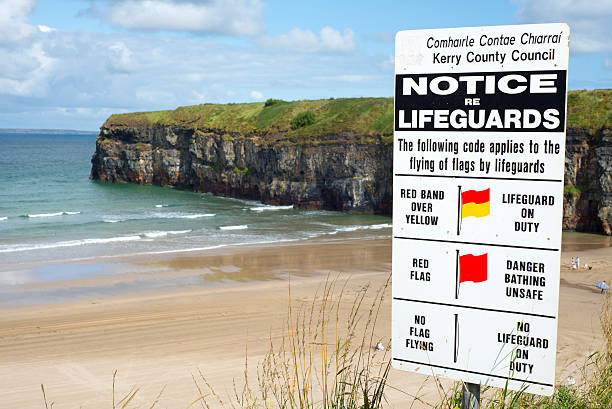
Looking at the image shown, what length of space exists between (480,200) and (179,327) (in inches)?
519

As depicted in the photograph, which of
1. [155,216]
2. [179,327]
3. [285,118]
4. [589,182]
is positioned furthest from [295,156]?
[179,327]

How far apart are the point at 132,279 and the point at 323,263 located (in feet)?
26.3

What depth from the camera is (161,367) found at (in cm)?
1158

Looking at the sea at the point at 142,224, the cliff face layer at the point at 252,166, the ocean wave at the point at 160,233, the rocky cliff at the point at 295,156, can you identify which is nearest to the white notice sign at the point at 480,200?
the sea at the point at 142,224

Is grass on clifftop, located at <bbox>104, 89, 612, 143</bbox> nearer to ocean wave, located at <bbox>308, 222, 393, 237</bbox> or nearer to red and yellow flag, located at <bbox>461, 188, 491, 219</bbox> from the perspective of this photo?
ocean wave, located at <bbox>308, 222, 393, 237</bbox>

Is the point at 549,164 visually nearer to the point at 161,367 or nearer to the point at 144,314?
the point at 161,367

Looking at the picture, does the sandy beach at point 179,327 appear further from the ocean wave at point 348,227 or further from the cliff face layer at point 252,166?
the cliff face layer at point 252,166

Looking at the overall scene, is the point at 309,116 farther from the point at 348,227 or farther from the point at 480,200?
the point at 480,200

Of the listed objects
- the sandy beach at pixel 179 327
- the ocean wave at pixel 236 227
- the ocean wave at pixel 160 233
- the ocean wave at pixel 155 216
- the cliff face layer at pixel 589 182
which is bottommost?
the sandy beach at pixel 179 327

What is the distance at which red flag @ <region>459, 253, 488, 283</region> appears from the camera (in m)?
2.55

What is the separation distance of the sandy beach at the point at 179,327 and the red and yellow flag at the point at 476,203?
420cm

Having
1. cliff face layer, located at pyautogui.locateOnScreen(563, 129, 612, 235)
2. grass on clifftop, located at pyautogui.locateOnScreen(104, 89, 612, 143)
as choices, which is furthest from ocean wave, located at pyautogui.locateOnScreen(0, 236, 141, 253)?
cliff face layer, located at pyautogui.locateOnScreen(563, 129, 612, 235)

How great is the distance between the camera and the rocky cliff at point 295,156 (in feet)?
101

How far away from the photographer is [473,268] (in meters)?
2.57
